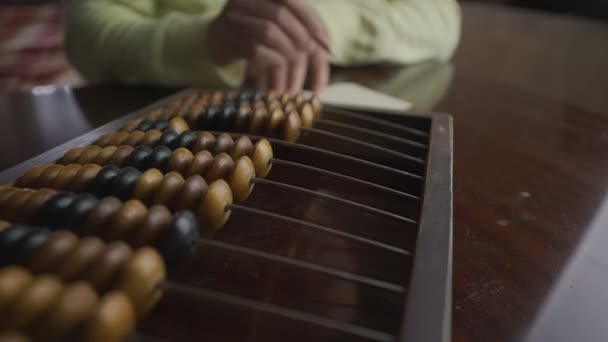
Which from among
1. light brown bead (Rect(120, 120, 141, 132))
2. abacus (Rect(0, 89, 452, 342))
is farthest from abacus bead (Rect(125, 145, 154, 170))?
Answer: light brown bead (Rect(120, 120, 141, 132))

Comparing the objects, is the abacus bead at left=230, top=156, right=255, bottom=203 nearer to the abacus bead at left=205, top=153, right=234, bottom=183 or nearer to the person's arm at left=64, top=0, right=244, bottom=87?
the abacus bead at left=205, top=153, right=234, bottom=183

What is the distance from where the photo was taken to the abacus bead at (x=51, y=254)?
0.26m

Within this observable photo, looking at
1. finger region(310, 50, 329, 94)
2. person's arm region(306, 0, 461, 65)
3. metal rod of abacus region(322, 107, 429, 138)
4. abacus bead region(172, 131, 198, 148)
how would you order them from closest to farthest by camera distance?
abacus bead region(172, 131, 198, 148), metal rod of abacus region(322, 107, 429, 138), finger region(310, 50, 329, 94), person's arm region(306, 0, 461, 65)

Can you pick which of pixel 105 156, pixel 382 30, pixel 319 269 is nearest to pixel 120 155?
pixel 105 156

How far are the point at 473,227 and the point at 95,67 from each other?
828mm

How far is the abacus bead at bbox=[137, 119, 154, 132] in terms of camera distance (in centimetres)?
49

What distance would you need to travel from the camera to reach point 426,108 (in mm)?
763

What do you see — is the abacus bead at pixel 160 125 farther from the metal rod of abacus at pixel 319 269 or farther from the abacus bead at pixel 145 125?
the metal rod of abacus at pixel 319 269

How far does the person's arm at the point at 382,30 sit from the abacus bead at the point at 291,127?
0.51 m

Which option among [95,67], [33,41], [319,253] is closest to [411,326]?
[319,253]

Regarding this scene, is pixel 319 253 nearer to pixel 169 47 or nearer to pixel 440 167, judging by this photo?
pixel 440 167

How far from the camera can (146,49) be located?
33.3 inches

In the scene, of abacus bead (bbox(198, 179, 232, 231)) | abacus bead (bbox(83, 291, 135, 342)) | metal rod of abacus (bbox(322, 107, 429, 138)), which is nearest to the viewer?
abacus bead (bbox(83, 291, 135, 342))

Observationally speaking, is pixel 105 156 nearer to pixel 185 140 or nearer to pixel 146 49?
pixel 185 140
